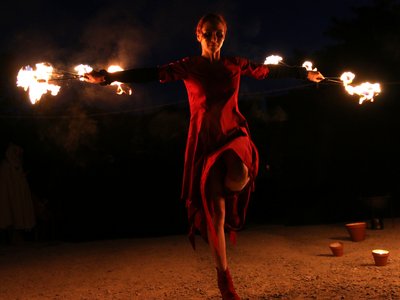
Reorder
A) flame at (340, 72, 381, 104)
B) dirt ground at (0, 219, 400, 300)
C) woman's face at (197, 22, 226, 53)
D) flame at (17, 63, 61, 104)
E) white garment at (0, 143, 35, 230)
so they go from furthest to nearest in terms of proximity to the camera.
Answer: white garment at (0, 143, 35, 230), flame at (340, 72, 381, 104), dirt ground at (0, 219, 400, 300), flame at (17, 63, 61, 104), woman's face at (197, 22, 226, 53)

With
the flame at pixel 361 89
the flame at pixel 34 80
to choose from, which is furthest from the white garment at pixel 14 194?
the flame at pixel 361 89

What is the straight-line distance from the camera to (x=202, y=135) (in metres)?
2.92

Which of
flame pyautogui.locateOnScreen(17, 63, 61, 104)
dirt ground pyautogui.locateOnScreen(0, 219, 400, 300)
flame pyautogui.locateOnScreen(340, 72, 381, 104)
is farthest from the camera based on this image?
flame pyautogui.locateOnScreen(340, 72, 381, 104)

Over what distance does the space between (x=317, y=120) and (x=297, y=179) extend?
1.73 m

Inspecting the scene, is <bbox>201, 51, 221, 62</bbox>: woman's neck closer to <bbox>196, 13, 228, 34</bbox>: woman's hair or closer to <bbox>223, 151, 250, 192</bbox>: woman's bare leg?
<bbox>196, 13, 228, 34</bbox>: woman's hair

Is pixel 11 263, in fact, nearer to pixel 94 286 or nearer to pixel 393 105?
pixel 94 286

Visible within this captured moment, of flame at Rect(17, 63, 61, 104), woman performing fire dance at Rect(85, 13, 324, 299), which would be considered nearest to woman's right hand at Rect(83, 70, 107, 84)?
woman performing fire dance at Rect(85, 13, 324, 299)

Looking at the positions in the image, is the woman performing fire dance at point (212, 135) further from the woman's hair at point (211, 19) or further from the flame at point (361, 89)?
the flame at point (361, 89)

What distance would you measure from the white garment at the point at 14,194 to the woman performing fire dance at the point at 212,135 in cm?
744

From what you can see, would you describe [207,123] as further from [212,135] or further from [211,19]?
[211,19]

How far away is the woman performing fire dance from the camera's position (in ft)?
9.27

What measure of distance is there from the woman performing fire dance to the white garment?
7.44 m

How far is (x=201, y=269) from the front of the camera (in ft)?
18.3

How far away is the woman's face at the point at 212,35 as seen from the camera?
2961 mm
